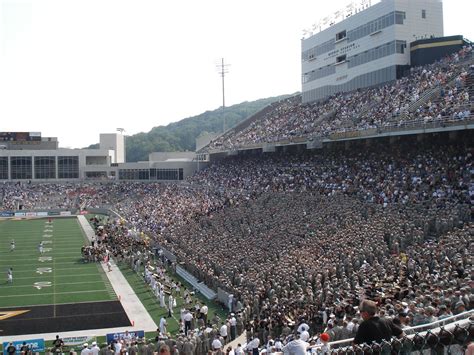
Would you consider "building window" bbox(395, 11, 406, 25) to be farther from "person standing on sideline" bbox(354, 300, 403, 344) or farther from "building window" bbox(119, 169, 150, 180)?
"building window" bbox(119, 169, 150, 180)

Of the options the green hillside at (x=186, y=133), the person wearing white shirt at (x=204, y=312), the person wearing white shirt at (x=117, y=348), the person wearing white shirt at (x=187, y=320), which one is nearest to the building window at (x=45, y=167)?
the person wearing white shirt at (x=204, y=312)

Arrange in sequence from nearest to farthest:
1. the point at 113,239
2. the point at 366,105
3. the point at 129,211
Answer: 1. the point at 113,239
2. the point at 366,105
3. the point at 129,211

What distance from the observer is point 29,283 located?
2531 cm

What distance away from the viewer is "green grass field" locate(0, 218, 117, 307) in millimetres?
22891

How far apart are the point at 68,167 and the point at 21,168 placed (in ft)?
16.8

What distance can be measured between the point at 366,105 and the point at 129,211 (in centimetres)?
2157

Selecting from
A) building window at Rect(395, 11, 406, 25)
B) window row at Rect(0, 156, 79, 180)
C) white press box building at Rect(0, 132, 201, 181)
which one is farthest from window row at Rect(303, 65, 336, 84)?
window row at Rect(0, 156, 79, 180)

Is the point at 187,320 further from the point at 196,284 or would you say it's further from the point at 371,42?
the point at 371,42

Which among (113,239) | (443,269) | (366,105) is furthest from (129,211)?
(443,269)

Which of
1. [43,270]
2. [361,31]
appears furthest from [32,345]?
[361,31]

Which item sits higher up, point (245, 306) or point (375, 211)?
point (375, 211)

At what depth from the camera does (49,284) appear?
25.1 meters

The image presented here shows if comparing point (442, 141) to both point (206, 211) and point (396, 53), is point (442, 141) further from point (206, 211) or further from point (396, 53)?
point (206, 211)

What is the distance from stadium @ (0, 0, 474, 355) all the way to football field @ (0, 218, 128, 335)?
13cm
